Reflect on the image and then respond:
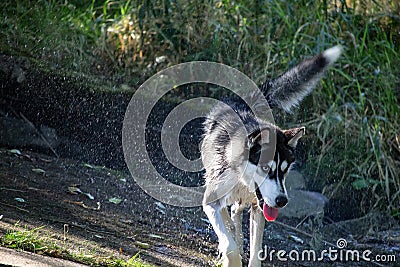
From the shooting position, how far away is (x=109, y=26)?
28.7 feet

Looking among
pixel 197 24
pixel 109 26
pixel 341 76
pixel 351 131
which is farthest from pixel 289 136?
pixel 109 26

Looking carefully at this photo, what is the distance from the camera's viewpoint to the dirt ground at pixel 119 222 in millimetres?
4805

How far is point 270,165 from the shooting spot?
4.62 metres

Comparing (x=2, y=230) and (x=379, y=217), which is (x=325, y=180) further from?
(x=2, y=230)

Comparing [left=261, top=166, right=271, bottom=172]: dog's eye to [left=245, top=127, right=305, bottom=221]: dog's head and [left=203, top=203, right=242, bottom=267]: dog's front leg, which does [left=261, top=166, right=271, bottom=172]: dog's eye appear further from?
[left=203, top=203, right=242, bottom=267]: dog's front leg

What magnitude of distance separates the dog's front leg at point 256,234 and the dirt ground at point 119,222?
1.05ft

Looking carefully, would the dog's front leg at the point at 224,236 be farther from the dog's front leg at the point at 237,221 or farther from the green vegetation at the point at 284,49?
the green vegetation at the point at 284,49

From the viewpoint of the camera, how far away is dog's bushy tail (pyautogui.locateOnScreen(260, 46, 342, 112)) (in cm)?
561

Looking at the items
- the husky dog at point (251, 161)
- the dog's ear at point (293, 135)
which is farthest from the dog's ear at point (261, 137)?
the dog's ear at point (293, 135)

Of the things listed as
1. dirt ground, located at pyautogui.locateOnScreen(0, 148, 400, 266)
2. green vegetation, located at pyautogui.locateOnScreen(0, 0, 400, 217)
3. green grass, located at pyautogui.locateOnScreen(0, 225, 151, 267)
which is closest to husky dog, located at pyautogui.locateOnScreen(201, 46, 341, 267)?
dirt ground, located at pyautogui.locateOnScreen(0, 148, 400, 266)

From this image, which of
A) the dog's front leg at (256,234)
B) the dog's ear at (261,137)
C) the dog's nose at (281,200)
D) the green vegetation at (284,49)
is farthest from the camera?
the green vegetation at (284,49)

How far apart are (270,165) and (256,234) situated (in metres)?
0.61

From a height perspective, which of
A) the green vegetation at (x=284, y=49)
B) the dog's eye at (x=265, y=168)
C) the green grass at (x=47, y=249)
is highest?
the green vegetation at (x=284, y=49)

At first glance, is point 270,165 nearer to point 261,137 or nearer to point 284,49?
point 261,137
